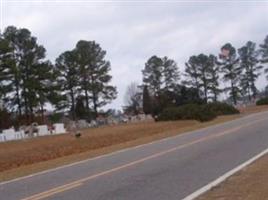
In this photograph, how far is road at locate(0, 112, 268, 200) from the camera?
12328 millimetres

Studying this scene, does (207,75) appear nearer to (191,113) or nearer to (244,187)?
(191,113)

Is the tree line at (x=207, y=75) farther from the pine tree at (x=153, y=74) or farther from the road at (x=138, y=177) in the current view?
the road at (x=138, y=177)

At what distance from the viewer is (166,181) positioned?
1349 centimetres

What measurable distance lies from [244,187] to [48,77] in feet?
234

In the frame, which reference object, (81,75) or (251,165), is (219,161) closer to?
(251,165)

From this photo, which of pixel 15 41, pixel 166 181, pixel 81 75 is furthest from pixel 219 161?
pixel 81 75

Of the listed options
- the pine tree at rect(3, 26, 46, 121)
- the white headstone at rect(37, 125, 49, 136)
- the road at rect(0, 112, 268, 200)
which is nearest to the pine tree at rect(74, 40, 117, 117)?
the pine tree at rect(3, 26, 46, 121)

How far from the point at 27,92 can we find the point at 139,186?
6950cm

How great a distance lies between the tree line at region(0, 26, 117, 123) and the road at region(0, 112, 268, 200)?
5421 cm

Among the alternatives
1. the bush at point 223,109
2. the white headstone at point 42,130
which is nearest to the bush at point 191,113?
the bush at point 223,109

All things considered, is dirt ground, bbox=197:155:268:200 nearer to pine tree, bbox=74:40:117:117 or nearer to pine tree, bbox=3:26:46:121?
pine tree, bbox=3:26:46:121

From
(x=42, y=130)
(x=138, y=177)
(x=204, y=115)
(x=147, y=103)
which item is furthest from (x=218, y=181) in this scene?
(x=147, y=103)

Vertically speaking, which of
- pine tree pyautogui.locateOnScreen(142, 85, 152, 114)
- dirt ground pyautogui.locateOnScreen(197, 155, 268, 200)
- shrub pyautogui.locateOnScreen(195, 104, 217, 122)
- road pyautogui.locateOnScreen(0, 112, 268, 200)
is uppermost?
pine tree pyautogui.locateOnScreen(142, 85, 152, 114)

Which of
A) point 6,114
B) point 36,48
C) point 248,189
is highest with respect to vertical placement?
point 36,48
